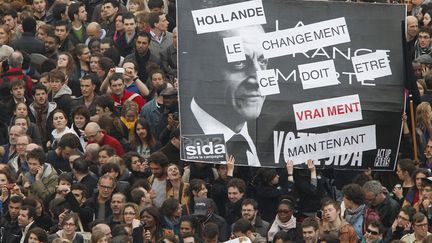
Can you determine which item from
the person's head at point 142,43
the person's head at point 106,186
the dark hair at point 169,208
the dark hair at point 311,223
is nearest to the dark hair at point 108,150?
the person's head at point 106,186

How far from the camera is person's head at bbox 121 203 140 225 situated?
2467 cm

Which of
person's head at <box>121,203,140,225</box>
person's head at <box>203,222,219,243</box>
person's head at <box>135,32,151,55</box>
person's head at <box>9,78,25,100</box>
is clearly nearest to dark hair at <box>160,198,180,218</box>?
person's head at <box>121,203,140,225</box>

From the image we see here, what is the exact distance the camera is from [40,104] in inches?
1129

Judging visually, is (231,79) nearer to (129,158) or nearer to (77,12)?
(129,158)

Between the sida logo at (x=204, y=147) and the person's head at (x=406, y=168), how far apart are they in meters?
2.06

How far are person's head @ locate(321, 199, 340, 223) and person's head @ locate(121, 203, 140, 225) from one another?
7.09 ft

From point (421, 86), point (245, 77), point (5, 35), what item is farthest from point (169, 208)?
point (5, 35)

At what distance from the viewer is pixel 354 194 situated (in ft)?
80.4

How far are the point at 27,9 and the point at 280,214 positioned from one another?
34.4 ft

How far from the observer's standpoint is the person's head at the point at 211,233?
951 inches

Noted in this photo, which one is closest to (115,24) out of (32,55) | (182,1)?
(32,55)

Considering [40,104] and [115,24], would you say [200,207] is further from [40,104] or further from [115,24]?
[115,24]

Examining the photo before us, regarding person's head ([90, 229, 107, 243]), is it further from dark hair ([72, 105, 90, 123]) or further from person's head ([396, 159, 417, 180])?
dark hair ([72, 105, 90, 123])

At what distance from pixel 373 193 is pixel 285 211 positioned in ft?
3.32
